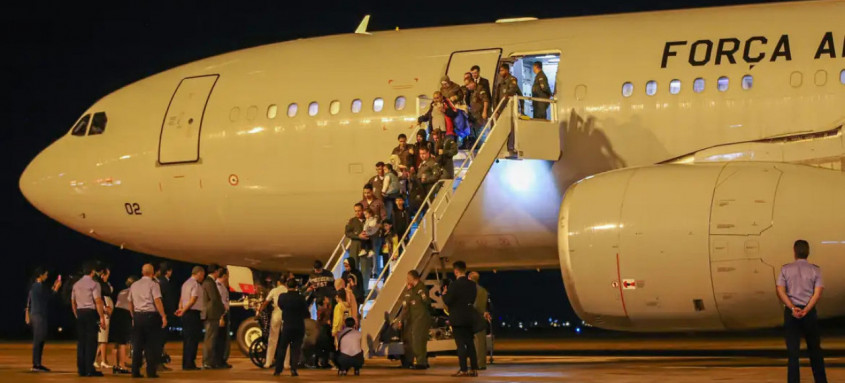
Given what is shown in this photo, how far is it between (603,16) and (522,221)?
134 inches

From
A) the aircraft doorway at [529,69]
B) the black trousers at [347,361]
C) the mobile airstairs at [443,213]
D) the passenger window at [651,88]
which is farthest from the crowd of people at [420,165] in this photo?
the black trousers at [347,361]

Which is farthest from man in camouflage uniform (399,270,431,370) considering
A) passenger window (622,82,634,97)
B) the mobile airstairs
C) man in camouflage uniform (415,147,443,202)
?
passenger window (622,82,634,97)

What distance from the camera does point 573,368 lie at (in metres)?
17.7

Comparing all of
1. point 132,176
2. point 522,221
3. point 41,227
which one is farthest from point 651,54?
point 41,227

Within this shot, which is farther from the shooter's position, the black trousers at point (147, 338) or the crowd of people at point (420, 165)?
the crowd of people at point (420, 165)

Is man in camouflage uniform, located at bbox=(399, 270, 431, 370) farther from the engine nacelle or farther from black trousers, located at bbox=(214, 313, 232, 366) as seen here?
black trousers, located at bbox=(214, 313, 232, 366)

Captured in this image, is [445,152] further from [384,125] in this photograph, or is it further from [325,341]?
[325,341]

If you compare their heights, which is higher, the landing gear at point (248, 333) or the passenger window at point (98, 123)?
the passenger window at point (98, 123)

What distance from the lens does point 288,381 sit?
→ 15.9 meters

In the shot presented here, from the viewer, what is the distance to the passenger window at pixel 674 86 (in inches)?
730

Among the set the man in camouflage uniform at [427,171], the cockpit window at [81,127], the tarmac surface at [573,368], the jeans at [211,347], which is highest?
the cockpit window at [81,127]

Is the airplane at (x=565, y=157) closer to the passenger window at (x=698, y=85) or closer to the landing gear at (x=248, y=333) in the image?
the passenger window at (x=698, y=85)

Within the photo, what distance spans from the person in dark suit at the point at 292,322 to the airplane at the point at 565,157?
9.08 ft

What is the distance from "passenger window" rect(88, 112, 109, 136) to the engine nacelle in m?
9.44
